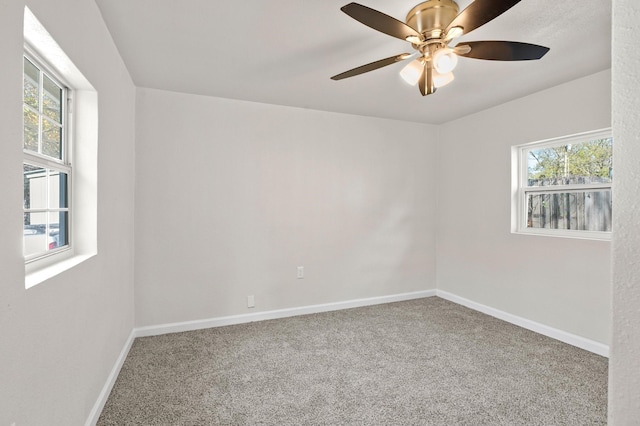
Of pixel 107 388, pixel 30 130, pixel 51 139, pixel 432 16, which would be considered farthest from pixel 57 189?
pixel 432 16

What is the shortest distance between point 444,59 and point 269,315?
2975 millimetres

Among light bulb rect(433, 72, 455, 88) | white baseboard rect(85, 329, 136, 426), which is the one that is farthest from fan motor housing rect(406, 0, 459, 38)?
white baseboard rect(85, 329, 136, 426)

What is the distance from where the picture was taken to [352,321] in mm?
3619

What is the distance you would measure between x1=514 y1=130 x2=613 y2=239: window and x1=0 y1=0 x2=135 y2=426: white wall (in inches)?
149

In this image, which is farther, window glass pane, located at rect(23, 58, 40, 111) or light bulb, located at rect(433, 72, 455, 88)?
light bulb, located at rect(433, 72, 455, 88)

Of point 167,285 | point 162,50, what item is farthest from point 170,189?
point 162,50

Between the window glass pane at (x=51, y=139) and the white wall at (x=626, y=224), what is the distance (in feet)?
6.81

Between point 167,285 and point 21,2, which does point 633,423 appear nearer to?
point 21,2

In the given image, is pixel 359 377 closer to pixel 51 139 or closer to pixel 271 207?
pixel 271 207

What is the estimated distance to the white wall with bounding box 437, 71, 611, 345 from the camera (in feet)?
9.53

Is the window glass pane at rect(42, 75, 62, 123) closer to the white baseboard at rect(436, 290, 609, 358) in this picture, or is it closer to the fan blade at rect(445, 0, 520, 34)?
the fan blade at rect(445, 0, 520, 34)

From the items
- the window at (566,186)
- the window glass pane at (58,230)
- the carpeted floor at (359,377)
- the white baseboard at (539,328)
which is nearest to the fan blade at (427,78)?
the window at (566,186)

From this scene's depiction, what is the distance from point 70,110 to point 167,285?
1.91 meters

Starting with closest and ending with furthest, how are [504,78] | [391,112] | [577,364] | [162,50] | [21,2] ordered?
[21,2] → [162,50] → [577,364] → [504,78] → [391,112]
